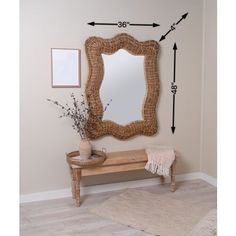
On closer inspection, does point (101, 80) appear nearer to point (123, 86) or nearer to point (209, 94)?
point (123, 86)

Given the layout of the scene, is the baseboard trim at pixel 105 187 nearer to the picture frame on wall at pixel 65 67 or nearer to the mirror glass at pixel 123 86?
the mirror glass at pixel 123 86

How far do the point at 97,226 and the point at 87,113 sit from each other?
1.26 m

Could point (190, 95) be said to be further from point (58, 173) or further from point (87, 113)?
point (58, 173)

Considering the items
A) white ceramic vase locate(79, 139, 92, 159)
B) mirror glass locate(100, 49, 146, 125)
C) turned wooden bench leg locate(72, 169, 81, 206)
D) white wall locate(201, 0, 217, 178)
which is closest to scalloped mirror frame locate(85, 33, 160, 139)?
mirror glass locate(100, 49, 146, 125)

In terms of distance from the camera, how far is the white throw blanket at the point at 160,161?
3635 millimetres

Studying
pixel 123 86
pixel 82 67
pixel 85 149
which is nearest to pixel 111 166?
pixel 85 149

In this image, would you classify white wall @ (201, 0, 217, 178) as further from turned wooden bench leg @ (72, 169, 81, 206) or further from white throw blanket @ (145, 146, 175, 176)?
turned wooden bench leg @ (72, 169, 81, 206)

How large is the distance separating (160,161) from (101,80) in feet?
3.55

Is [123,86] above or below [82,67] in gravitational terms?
below

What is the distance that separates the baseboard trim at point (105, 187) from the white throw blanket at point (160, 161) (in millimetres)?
476

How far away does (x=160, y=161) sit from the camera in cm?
368

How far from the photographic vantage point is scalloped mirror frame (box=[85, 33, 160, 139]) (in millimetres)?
3652
